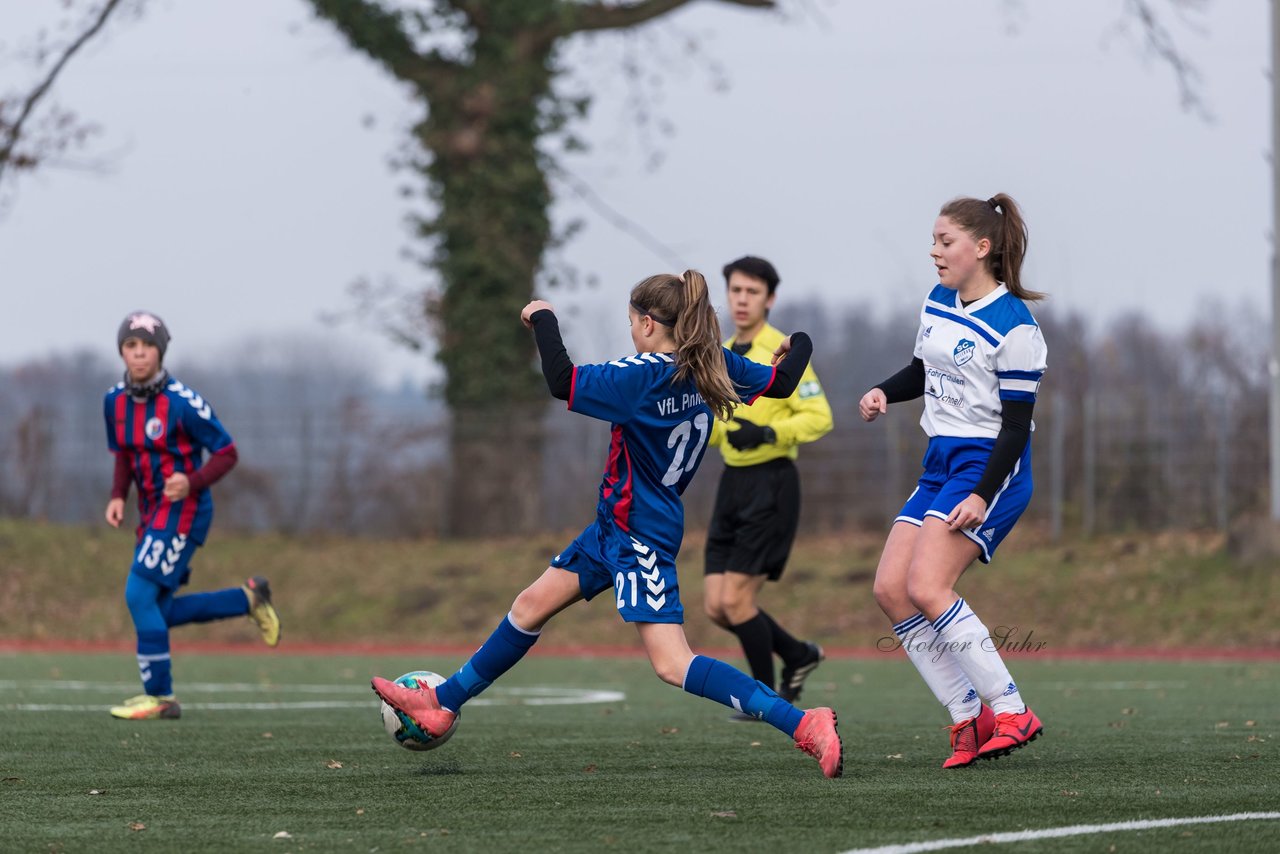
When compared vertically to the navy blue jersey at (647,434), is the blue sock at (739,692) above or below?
below

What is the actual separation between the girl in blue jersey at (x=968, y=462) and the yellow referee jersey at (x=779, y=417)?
7.30ft

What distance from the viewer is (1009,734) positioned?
19.0 feet

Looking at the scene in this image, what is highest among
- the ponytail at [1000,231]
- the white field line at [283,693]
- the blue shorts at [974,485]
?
the ponytail at [1000,231]

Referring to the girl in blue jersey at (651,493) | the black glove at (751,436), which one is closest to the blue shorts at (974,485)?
the girl in blue jersey at (651,493)

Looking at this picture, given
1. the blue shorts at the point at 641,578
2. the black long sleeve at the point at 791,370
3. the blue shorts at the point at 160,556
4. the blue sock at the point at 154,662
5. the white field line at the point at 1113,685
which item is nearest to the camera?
the blue shorts at the point at 641,578

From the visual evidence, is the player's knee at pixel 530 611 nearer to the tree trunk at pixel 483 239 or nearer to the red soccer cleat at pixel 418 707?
the red soccer cleat at pixel 418 707

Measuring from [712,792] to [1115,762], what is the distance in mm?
1645

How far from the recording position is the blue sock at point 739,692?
214 inches

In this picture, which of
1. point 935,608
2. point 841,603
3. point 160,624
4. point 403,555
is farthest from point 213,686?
point 403,555

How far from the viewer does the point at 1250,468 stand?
1952 centimetres

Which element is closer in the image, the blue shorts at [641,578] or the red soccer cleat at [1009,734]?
the blue shorts at [641,578]

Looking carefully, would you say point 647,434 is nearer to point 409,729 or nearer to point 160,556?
point 409,729

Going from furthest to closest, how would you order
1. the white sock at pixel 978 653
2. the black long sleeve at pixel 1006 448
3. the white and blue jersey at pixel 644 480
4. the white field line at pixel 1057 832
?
the white sock at pixel 978 653 → the black long sleeve at pixel 1006 448 → the white and blue jersey at pixel 644 480 → the white field line at pixel 1057 832

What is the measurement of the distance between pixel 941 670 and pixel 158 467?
4351 mm
